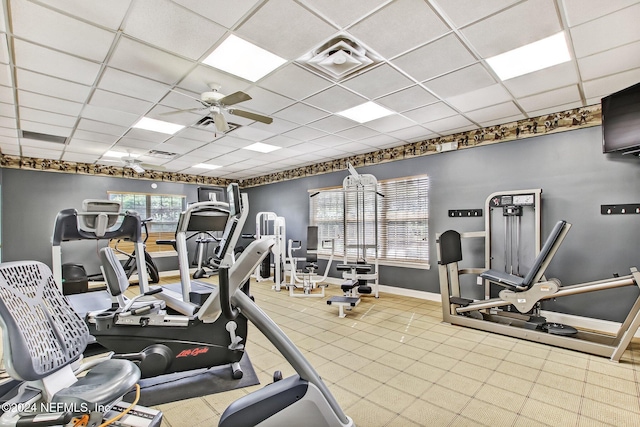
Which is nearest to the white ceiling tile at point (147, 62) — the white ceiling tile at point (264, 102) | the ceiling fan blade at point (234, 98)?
the ceiling fan blade at point (234, 98)

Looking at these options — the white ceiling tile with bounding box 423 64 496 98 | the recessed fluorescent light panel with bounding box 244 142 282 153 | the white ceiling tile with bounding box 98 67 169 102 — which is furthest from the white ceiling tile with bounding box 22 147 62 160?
the white ceiling tile with bounding box 423 64 496 98

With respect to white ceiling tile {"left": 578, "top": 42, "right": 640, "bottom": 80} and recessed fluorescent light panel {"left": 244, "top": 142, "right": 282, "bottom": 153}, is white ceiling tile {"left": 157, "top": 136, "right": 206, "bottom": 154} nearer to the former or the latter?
recessed fluorescent light panel {"left": 244, "top": 142, "right": 282, "bottom": 153}

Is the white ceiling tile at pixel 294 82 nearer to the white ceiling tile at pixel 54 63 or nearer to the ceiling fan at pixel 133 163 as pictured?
the white ceiling tile at pixel 54 63

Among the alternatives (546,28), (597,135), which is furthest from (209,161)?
(597,135)

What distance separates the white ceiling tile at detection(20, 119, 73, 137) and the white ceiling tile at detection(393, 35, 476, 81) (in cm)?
464

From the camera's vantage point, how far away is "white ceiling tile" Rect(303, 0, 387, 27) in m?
1.92

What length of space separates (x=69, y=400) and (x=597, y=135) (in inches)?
212

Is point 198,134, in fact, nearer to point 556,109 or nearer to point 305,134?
point 305,134

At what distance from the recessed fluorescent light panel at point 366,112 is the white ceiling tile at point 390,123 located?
0.44ft

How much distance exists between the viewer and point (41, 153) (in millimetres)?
5676

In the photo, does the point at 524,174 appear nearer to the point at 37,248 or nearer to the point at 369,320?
the point at 369,320

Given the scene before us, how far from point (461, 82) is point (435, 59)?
0.60 m

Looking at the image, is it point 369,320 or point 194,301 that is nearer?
point 194,301

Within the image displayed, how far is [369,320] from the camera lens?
414 centimetres
